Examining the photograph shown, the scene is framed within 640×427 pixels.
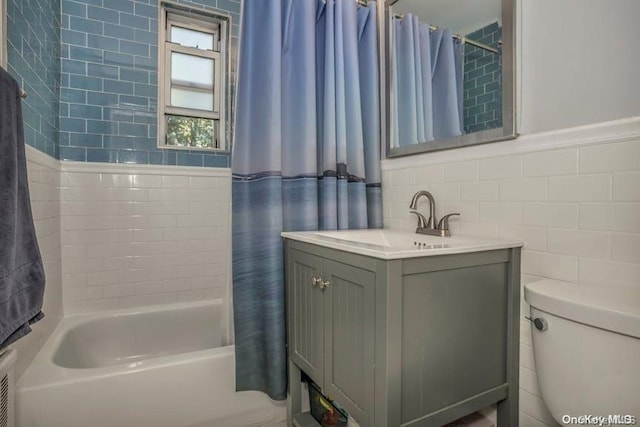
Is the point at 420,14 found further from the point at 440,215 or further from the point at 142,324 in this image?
the point at 142,324

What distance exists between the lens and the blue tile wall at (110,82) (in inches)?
77.9

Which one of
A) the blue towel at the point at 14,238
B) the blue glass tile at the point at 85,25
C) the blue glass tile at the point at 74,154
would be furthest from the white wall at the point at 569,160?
the blue glass tile at the point at 85,25

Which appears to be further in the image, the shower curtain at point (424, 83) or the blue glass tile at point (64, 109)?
the blue glass tile at point (64, 109)

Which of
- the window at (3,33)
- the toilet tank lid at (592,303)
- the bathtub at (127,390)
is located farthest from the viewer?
the bathtub at (127,390)

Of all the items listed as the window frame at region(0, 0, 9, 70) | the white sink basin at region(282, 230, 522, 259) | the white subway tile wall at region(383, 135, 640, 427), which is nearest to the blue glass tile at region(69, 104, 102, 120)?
the window frame at region(0, 0, 9, 70)

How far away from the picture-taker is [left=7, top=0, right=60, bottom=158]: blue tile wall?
132 cm

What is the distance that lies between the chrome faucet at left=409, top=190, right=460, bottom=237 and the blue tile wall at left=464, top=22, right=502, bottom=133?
32cm

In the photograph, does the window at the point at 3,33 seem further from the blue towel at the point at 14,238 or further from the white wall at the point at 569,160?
the white wall at the point at 569,160

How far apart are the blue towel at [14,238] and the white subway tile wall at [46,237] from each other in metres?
0.42

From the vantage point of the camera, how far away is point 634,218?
34.9 inches

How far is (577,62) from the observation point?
1009mm

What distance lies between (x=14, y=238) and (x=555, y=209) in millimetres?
1654

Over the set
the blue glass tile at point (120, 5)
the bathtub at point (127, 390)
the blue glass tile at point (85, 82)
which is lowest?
the bathtub at point (127, 390)

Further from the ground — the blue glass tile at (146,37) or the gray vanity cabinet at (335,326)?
the blue glass tile at (146,37)
